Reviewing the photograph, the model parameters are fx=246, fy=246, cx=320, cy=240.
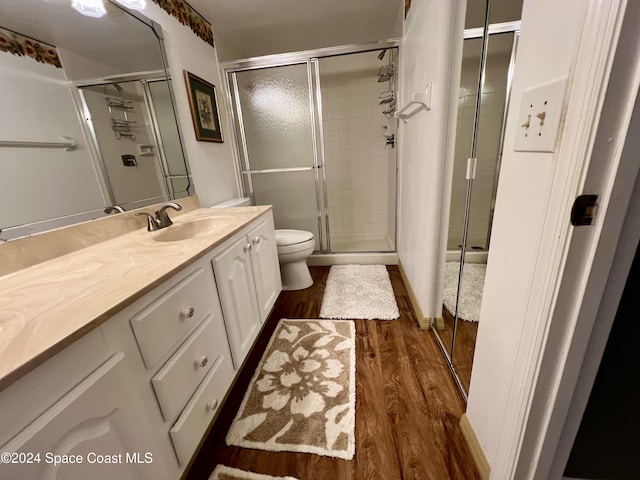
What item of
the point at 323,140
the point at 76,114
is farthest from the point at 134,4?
the point at 323,140

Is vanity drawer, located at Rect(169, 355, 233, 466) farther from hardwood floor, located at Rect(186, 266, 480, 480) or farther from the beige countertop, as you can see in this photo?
the beige countertop

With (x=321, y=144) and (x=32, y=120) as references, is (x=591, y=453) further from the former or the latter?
(x=321, y=144)

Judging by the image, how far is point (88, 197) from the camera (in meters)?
1.09

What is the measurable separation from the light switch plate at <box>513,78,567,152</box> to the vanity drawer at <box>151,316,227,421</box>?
3.64 feet

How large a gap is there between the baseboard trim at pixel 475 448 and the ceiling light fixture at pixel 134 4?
2533mm

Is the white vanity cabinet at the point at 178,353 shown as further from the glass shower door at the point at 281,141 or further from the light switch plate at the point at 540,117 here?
the glass shower door at the point at 281,141

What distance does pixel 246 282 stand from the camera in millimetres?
1323

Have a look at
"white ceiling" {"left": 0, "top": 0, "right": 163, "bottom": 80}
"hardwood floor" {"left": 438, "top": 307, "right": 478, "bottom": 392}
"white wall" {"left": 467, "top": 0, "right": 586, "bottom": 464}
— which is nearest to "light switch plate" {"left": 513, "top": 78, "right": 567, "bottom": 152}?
"white wall" {"left": 467, "top": 0, "right": 586, "bottom": 464}

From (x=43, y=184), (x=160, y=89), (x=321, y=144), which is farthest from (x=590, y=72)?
(x=321, y=144)

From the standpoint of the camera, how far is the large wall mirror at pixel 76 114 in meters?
0.87

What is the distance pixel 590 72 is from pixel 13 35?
1.65m

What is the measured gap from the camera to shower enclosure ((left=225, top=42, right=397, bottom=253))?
2223 millimetres

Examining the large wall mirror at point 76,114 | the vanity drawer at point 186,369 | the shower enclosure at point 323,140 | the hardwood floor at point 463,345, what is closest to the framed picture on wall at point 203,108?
the large wall mirror at point 76,114

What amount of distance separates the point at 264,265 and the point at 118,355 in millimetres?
1007
